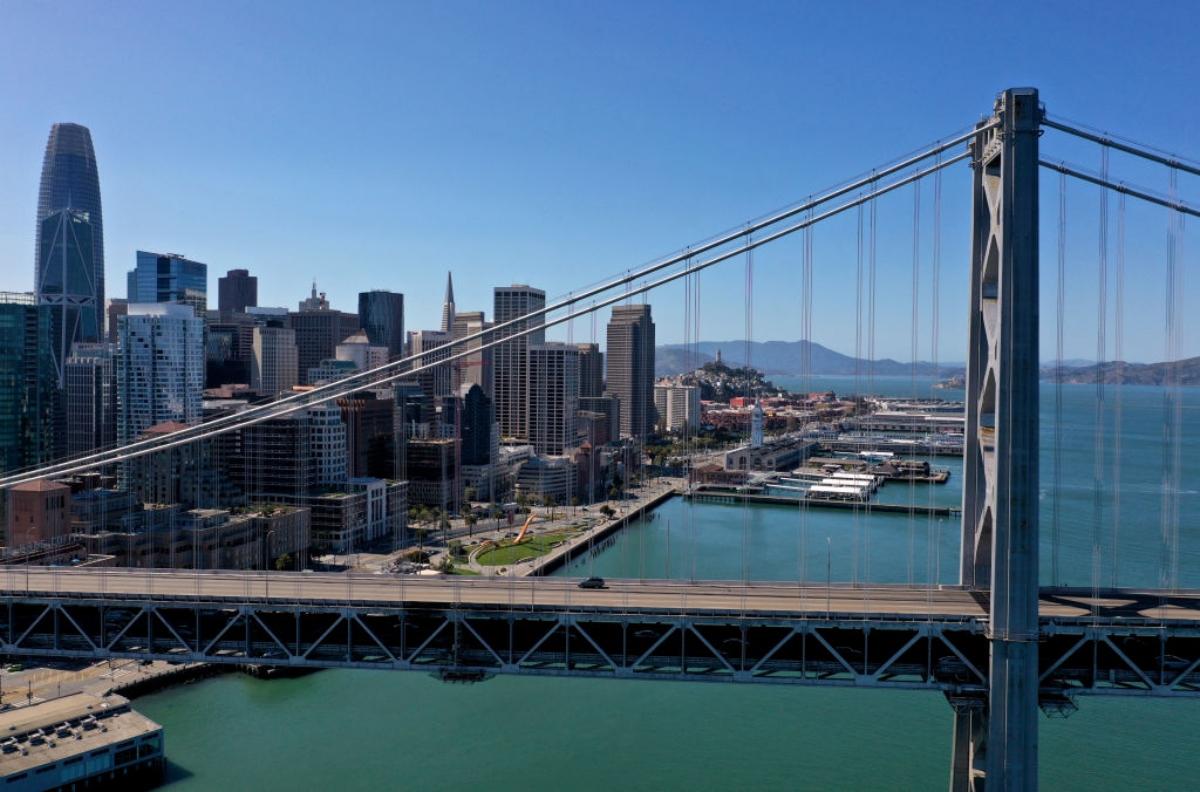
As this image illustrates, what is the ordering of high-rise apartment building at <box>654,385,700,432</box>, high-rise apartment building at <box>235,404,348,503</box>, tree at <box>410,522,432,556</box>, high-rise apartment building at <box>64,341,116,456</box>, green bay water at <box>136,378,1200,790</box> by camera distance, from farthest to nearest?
high-rise apartment building at <box>654,385,700,432</box> < high-rise apartment building at <box>64,341,116,456</box> < tree at <box>410,522,432,556</box> < high-rise apartment building at <box>235,404,348,503</box> < green bay water at <box>136,378,1200,790</box>

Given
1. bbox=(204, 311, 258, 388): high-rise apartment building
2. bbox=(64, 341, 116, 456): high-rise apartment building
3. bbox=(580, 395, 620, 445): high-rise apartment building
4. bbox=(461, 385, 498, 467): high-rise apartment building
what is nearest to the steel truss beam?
bbox=(461, 385, 498, 467): high-rise apartment building

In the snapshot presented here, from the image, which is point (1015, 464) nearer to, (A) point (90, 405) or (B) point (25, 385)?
(B) point (25, 385)

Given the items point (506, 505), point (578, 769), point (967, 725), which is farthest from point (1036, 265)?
point (506, 505)

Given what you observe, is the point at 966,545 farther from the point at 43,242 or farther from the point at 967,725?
the point at 43,242

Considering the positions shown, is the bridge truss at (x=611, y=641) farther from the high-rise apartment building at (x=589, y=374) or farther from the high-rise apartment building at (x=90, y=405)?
the high-rise apartment building at (x=589, y=374)

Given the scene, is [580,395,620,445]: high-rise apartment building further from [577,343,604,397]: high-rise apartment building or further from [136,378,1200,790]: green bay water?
[136,378,1200,790]: green bay water

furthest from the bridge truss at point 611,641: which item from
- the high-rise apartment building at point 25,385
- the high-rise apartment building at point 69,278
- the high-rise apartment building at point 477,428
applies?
the high-rise apartment building at point 69,278
